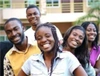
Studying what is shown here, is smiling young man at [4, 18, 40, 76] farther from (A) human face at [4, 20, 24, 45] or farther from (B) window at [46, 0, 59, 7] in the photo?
(B) window at [46, 0, 59, 7]

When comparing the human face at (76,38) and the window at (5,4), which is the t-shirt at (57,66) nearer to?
the human face at (76,38)

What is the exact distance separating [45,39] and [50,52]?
133mm

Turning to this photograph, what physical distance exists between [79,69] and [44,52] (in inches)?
13.6

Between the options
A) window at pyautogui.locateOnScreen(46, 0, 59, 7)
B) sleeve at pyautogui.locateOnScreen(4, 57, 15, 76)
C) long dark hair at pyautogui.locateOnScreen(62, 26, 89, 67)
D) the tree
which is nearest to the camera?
sleeve at pyautogui.locateOnScreen(4, 57, 15, 76)

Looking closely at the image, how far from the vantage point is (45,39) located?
9.09ft

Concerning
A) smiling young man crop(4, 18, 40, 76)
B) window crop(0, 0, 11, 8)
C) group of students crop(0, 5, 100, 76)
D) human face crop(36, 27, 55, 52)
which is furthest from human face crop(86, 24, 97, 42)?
window crop(0, 0, 11, 8)

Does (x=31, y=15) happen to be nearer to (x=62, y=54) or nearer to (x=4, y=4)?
(x=62, y=54)

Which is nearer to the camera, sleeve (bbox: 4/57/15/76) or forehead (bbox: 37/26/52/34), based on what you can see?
forehead (bbox: 37/26/52/34)

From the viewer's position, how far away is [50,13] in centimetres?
1909

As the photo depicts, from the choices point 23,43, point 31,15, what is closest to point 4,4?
point 31,15

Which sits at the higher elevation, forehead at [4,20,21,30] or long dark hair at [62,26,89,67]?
forehead at [4,20,21,30]

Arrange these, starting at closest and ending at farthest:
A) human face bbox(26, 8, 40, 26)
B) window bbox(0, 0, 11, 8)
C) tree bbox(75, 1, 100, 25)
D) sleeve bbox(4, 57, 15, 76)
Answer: sleeve bbox(4, 57, 15, 76) < human face bbox(26, 8, 40, 26) < tree bbox(75, 1, 100, 25) < window bbox(0, 0, 11, 8)

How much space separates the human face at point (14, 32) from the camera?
10.7 ft

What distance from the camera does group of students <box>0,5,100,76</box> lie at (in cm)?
274
